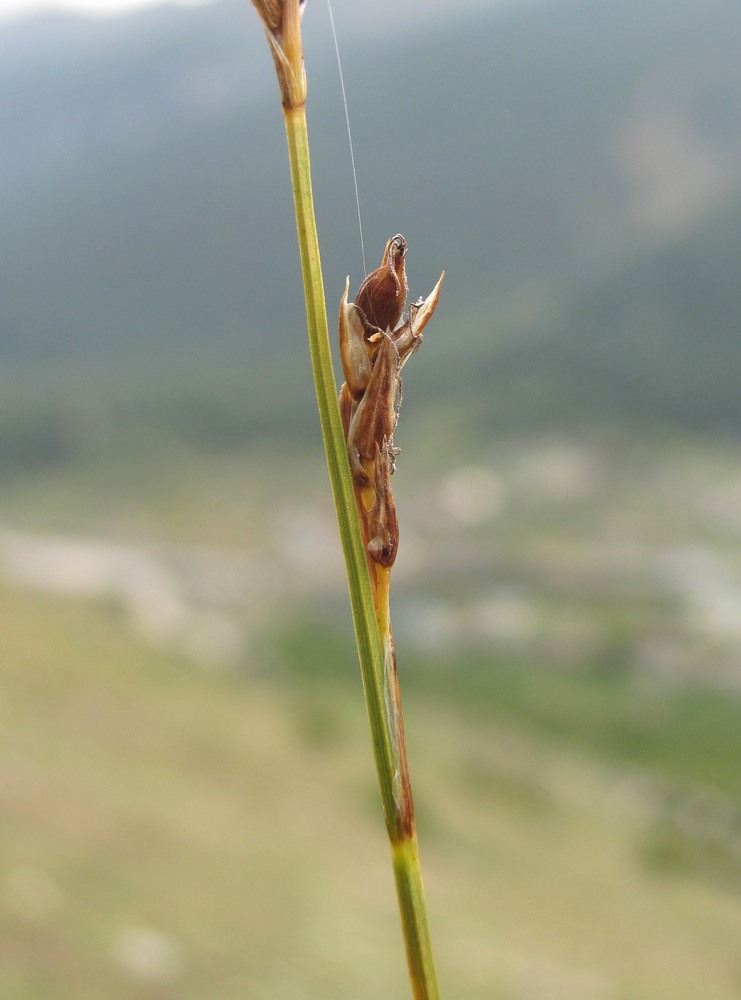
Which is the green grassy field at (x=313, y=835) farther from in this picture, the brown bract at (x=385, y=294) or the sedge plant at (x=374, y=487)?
the brown bract at (x=385, y=294)

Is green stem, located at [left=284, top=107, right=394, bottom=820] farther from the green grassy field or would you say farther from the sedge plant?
the green grassy field

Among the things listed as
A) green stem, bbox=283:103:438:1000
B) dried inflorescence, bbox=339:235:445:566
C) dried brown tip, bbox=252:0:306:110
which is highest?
dried brown tip, bbox=252:0:306:110

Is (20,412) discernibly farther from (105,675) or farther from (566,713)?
(566,713)

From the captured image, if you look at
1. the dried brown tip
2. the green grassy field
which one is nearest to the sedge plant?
the dried brown tip

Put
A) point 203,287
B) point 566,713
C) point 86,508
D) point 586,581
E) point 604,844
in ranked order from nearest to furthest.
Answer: point 604,844 → point 566,713 → point 586,581 → point 86,508 → point 203,287

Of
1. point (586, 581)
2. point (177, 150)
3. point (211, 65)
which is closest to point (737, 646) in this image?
point (586, 581)

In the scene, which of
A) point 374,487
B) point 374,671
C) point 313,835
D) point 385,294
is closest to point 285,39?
point 385,294

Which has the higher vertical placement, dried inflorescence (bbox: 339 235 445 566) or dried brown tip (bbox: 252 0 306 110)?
dried brown tip (bbox: 252 0 306 110)
